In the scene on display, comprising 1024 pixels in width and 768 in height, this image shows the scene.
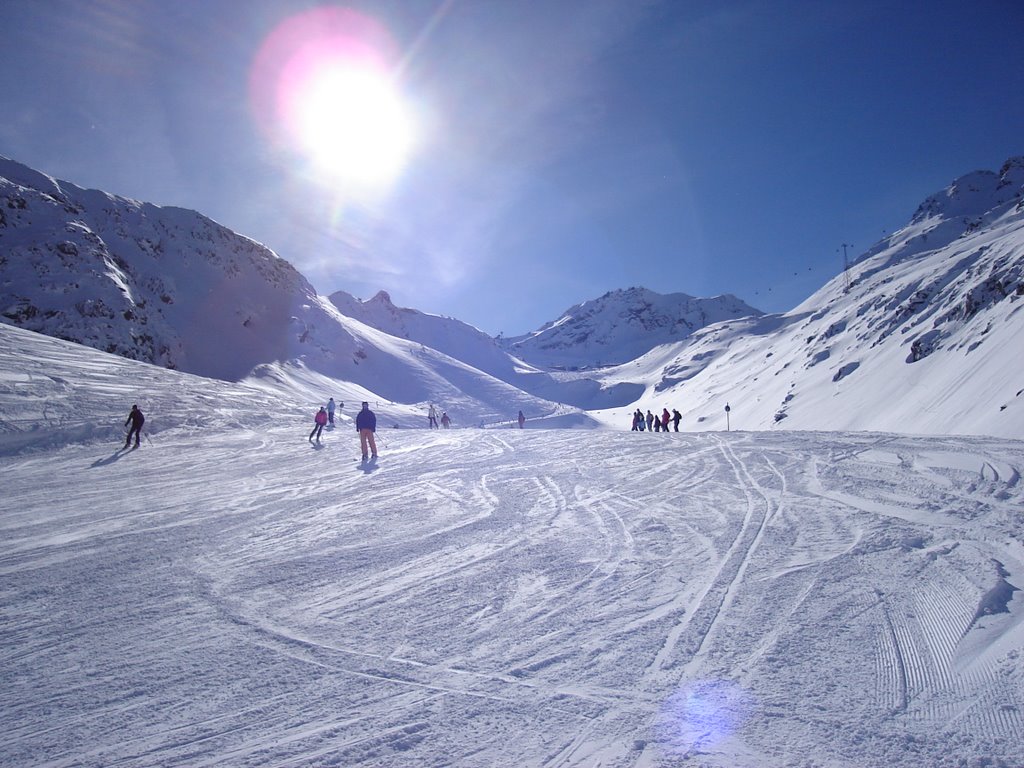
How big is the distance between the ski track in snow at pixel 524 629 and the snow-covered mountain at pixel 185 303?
175 ft

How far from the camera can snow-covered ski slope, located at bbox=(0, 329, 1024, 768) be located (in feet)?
9.90

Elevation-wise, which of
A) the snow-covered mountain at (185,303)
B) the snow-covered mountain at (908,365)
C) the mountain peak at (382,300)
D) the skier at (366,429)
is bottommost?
the skier at (366,429)

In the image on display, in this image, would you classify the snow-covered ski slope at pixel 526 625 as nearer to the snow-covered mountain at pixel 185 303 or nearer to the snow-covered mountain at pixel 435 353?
the snow-covered mountain at pixel 435 353

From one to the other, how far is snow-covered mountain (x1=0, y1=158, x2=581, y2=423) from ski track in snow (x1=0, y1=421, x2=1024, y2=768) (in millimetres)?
53219

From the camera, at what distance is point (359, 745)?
3014 millimetres

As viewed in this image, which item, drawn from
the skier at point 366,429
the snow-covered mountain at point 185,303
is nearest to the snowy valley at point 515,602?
the skier at point 366,429

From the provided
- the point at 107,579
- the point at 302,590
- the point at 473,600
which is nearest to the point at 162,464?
the point at 107,579

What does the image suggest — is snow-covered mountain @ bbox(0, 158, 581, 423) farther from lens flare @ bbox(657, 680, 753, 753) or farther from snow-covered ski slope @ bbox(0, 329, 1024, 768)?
lens flare @ bbox(657, 680, 753, 753)

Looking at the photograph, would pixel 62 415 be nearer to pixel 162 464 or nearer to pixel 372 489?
pixel 162 464

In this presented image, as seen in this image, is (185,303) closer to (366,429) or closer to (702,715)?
(366,429)

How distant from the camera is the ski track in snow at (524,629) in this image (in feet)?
9.89

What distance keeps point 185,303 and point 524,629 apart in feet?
257

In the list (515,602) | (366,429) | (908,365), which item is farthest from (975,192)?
(515,602)

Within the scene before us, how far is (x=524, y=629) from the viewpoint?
14.3ft
